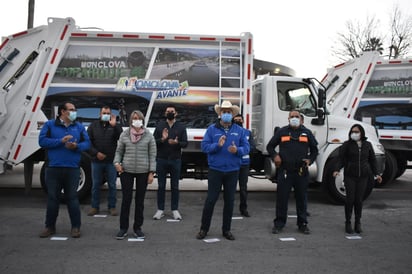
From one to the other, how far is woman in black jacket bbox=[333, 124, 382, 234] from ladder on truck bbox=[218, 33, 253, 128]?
2.09 meters

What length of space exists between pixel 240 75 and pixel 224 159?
8.92 ft

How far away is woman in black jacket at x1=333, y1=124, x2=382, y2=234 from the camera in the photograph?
5.93 metres

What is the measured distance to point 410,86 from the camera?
10203 mm

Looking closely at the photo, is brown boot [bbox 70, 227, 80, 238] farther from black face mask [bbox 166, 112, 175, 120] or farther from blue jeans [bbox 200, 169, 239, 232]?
black face mask [bbox 166, 112, 175, 120]

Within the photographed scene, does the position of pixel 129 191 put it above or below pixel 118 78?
below

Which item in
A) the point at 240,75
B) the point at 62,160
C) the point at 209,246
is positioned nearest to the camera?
the point at 209,246

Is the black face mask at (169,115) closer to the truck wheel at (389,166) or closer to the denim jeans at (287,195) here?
the denim jeans at (287,195)

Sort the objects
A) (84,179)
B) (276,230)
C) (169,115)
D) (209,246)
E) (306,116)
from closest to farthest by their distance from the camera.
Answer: (209,246) < (276,230) < (169,115) < (84,179) < (306,116)

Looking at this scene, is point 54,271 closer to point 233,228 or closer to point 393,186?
point 233,228

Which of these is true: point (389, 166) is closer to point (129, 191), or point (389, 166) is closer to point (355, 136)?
point (355, 136)

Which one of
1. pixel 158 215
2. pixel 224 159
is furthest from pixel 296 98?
pixel 158 215

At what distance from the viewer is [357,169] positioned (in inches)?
233

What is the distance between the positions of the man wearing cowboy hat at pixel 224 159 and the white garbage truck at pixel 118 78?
85.2 inches

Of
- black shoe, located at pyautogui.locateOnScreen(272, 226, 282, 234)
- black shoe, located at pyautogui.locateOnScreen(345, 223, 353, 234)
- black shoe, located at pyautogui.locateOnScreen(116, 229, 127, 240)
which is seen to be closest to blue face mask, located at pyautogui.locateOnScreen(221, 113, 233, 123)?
black shoe, located at pyautogui.locateOnScreen(272, 226, 282, 234)
